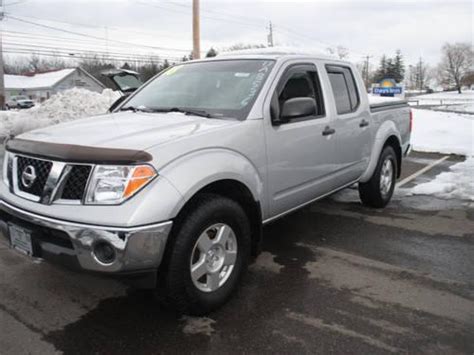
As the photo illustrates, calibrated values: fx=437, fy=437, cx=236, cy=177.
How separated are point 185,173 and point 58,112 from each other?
46.7ft

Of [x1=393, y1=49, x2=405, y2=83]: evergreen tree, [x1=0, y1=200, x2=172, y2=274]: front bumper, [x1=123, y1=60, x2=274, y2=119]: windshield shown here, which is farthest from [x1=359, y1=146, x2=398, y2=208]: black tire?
[x1=393, y1=49, x2=405, y2=83]: evergreen tree

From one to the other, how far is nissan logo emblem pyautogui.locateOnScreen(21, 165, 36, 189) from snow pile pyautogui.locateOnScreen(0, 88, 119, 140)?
39.5 ft

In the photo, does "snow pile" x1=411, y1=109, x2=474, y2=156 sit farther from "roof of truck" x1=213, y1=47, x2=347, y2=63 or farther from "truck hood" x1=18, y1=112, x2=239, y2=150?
"truck hood" x1=18, y1=112, x2=239, y2=150

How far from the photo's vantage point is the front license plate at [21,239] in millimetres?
2855

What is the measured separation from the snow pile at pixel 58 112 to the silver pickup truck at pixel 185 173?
37.7ft

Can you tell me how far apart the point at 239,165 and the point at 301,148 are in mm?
915

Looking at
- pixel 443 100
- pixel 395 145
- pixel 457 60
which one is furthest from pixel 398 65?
pixel 395 145

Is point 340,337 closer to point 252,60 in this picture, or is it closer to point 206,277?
point 206,277

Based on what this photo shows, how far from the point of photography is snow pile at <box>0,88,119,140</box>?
1496cm

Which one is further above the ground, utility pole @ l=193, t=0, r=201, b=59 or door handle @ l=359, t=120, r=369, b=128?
utility pole @ l=193, t=0, r=201, b=59

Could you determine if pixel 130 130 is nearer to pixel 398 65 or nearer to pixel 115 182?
pixel 115 182

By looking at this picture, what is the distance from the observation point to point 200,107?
12.4 feet

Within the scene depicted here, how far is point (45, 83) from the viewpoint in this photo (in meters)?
59.8

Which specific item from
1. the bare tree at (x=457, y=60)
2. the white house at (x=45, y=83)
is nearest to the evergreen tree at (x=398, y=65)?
the bare tree at (x=457, y=60)
